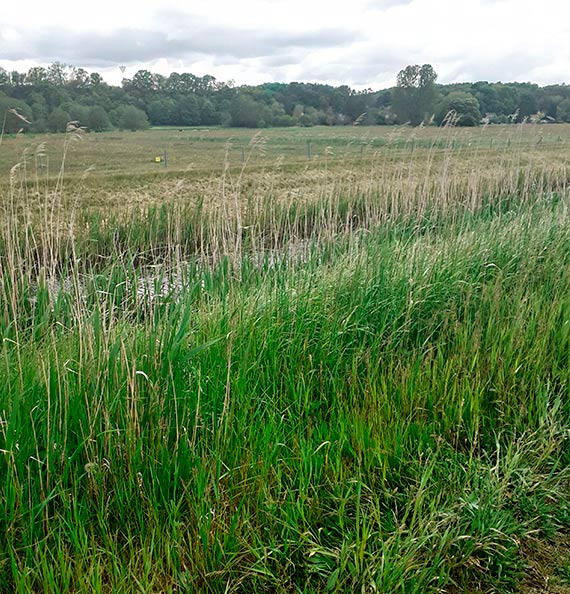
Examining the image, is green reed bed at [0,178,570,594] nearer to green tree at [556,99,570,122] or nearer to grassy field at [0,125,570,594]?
grassy field at [0,125,570,594]

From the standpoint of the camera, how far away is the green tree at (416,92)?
17.0 metres

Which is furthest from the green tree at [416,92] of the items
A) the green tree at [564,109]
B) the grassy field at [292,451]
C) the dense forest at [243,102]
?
the grassy field at [292,451]

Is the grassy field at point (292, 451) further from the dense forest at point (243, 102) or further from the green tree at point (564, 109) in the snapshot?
the green tree at point (564, 109)

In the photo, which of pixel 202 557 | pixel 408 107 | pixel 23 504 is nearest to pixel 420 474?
pixel 202 557

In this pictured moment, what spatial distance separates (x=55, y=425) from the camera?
2.09 m

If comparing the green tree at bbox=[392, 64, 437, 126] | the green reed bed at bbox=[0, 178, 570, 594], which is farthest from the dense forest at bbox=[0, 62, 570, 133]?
the green reed bed at bbox=[0, 178, 570, 594]

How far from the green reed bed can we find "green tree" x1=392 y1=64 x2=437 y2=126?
15010mm

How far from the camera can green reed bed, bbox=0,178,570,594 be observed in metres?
1.81

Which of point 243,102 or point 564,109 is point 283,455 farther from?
point 243,102

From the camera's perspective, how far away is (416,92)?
17672mm

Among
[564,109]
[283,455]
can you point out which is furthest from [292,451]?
[564,109]

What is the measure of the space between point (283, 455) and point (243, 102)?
35311mm

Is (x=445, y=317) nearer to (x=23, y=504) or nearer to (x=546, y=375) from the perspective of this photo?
(x=546, y=375)

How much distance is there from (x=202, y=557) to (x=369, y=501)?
663mm
